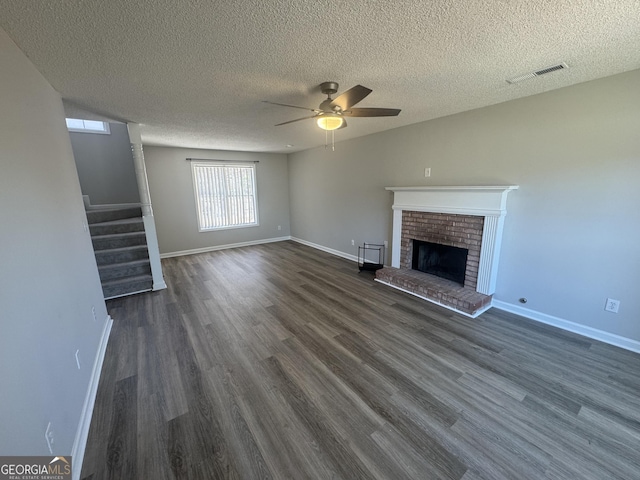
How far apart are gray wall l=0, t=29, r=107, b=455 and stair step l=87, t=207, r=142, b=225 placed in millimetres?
2576

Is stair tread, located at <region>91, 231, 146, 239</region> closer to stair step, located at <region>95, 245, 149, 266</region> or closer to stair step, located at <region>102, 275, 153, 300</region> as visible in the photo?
stair step, located at <region>95, 245, 149, 266</region>

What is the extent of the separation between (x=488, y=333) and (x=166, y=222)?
6.06 meters

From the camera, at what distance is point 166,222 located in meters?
5.39

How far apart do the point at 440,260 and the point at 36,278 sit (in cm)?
412

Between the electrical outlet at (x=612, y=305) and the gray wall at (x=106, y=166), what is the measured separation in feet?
24.3

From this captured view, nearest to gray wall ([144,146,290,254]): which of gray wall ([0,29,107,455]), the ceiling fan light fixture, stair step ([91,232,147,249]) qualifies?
stair step ([91,232,147,249])

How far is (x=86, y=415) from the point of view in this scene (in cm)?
161

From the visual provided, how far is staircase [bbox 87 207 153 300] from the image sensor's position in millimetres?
3578

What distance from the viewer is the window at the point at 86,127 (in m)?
4.58

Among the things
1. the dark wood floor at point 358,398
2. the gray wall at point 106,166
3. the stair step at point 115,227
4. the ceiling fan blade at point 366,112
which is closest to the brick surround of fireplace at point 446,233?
the dark wood floor at point 358,398

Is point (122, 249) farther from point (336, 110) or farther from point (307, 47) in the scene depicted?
point (307, 47)

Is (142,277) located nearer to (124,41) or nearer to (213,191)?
(213,191)

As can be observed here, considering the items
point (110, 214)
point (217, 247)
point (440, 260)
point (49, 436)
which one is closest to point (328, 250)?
point (440, 260)

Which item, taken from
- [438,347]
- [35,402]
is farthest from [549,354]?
[35,402]
